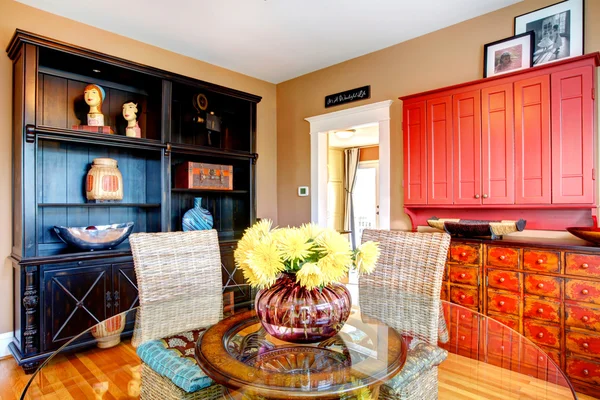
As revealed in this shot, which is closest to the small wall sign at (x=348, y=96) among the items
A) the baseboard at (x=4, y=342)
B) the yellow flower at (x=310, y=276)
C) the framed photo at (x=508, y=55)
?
the framed photo at (x=508, y=55)

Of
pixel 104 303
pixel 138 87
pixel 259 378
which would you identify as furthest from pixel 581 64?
pixel 104 303

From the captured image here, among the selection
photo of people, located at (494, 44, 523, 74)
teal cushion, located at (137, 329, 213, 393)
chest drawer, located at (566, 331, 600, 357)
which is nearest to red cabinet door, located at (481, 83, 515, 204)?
photo of people, located at (494, 44, 523, 74)

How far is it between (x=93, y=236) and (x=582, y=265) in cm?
326

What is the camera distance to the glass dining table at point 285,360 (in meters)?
0.92

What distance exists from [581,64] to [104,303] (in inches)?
145

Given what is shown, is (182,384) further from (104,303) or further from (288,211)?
(288,211)

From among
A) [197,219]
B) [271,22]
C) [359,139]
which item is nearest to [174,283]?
[197,219]

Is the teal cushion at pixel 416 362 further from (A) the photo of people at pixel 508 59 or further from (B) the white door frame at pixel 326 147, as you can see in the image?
(A) the photo of people at pixel 508 59

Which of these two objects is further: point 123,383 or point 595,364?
point 595,364

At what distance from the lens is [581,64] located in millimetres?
2252

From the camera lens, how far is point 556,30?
2.51m

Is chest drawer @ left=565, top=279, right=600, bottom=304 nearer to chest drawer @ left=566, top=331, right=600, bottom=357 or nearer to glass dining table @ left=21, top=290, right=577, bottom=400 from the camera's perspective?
chest drawer @ left=566, top=331, right=600, bottom=357

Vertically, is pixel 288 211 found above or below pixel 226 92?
below

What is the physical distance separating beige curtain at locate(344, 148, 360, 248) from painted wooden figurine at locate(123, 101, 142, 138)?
4741 millimetres
